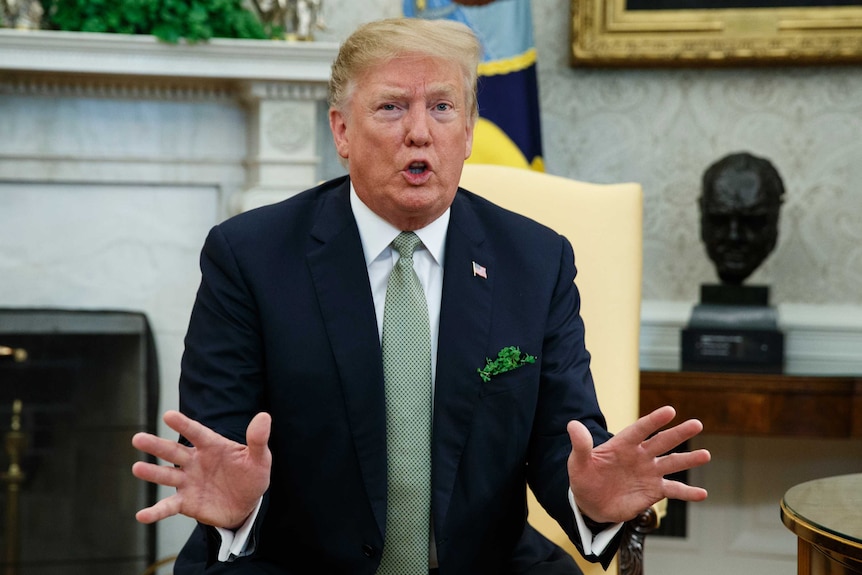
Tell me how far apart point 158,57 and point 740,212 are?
5.90 ft

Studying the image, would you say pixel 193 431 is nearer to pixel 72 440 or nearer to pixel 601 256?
pixel 601 256

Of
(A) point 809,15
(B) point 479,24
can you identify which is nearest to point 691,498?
(B) point 479,24

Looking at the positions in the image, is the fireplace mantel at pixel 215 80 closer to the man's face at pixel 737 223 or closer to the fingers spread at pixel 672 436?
the man's face at pixel 737 223

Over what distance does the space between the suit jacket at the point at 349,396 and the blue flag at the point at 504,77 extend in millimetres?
1417

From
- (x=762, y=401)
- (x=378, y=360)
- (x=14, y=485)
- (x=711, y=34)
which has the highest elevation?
(x=711, y=34)

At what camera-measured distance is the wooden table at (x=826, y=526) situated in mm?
1412

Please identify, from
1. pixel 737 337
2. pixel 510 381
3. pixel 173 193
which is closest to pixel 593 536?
pixel 510 381

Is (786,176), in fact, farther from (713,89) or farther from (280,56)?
(280,56)

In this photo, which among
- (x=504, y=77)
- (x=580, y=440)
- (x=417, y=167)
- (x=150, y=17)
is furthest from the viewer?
(x=504, y=77)

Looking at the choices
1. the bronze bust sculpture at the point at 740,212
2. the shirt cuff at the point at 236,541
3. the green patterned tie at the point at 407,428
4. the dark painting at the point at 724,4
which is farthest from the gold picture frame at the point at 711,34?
the shirt cuff at the point at 236,541

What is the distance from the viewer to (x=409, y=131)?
1.59 m

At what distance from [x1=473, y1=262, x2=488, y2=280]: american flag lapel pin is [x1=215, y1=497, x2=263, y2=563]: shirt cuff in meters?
0.53

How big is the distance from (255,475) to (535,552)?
1.96 ft

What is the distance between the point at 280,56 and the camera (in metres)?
3.10
